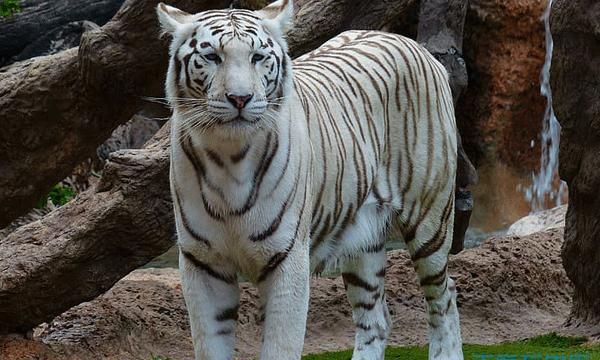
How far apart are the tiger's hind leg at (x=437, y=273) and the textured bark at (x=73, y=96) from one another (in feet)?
5.18

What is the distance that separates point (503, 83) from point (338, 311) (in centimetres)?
423

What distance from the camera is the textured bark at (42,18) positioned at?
10719mm

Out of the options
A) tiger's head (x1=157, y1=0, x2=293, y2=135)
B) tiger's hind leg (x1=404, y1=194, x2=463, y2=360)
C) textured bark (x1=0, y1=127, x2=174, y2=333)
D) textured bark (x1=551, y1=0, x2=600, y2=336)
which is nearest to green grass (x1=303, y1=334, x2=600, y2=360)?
textured bark (x1=551, y1=0, x2=600, y2=336)

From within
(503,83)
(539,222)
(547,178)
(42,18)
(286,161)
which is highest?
(286,161)

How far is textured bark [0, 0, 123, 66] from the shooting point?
1072cm

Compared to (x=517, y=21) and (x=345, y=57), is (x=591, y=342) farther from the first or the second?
(x=517, y=21)

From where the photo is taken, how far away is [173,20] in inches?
160

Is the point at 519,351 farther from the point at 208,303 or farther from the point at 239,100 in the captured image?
the point at 239,100

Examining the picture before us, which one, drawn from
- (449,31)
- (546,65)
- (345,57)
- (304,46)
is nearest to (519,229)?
(546,65)

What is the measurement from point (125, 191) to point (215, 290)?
1291mm

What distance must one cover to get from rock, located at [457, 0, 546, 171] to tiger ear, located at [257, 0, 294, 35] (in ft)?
19.7

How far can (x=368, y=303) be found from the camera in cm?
528

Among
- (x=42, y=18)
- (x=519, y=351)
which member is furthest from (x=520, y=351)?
(x=42, y=18)

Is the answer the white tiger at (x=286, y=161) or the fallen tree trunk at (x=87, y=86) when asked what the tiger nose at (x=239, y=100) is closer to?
the white tiger at (x=286, y=161)
